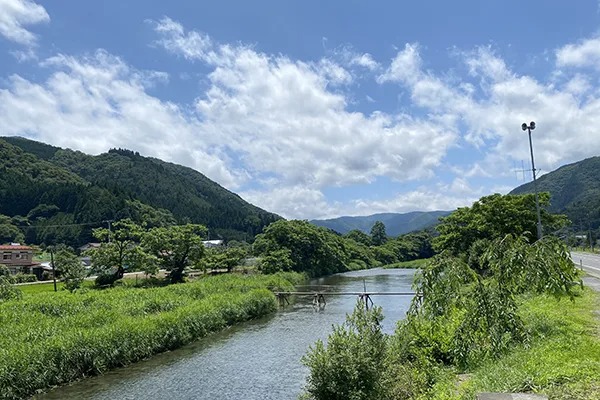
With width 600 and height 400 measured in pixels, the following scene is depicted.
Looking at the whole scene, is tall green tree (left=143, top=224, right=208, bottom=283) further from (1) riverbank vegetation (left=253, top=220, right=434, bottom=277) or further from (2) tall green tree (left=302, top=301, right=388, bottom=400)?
(2) tall green tree (left=302, top=301, right=388, bottom=400)

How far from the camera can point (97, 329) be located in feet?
68.4

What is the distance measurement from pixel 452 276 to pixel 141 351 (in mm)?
15395

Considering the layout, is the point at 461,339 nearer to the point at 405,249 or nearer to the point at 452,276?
the point at 452,276

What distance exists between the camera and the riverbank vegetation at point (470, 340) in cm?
995

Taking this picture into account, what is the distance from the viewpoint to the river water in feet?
53.8

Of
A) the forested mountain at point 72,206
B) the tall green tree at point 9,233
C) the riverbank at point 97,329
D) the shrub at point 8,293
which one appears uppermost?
the forested mountain at point 72,206

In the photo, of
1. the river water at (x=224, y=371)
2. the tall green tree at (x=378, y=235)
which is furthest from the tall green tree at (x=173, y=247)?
the tall green tree at (x=378, y=235)

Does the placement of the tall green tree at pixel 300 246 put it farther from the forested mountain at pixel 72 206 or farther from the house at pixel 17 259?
the forested mountain at pixel 72 206

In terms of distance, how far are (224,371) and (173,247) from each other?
3523cm

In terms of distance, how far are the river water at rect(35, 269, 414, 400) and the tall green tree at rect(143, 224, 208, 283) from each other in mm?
24842

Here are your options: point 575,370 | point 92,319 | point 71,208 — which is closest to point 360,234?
point 71,208

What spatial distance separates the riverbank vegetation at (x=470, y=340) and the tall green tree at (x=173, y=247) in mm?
41345

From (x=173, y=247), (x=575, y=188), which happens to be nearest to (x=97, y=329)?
(x=173, y=247)

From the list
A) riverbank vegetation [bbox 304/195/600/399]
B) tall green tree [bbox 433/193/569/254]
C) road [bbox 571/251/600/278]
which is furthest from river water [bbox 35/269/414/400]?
road [bbox 571/251/600/278]
